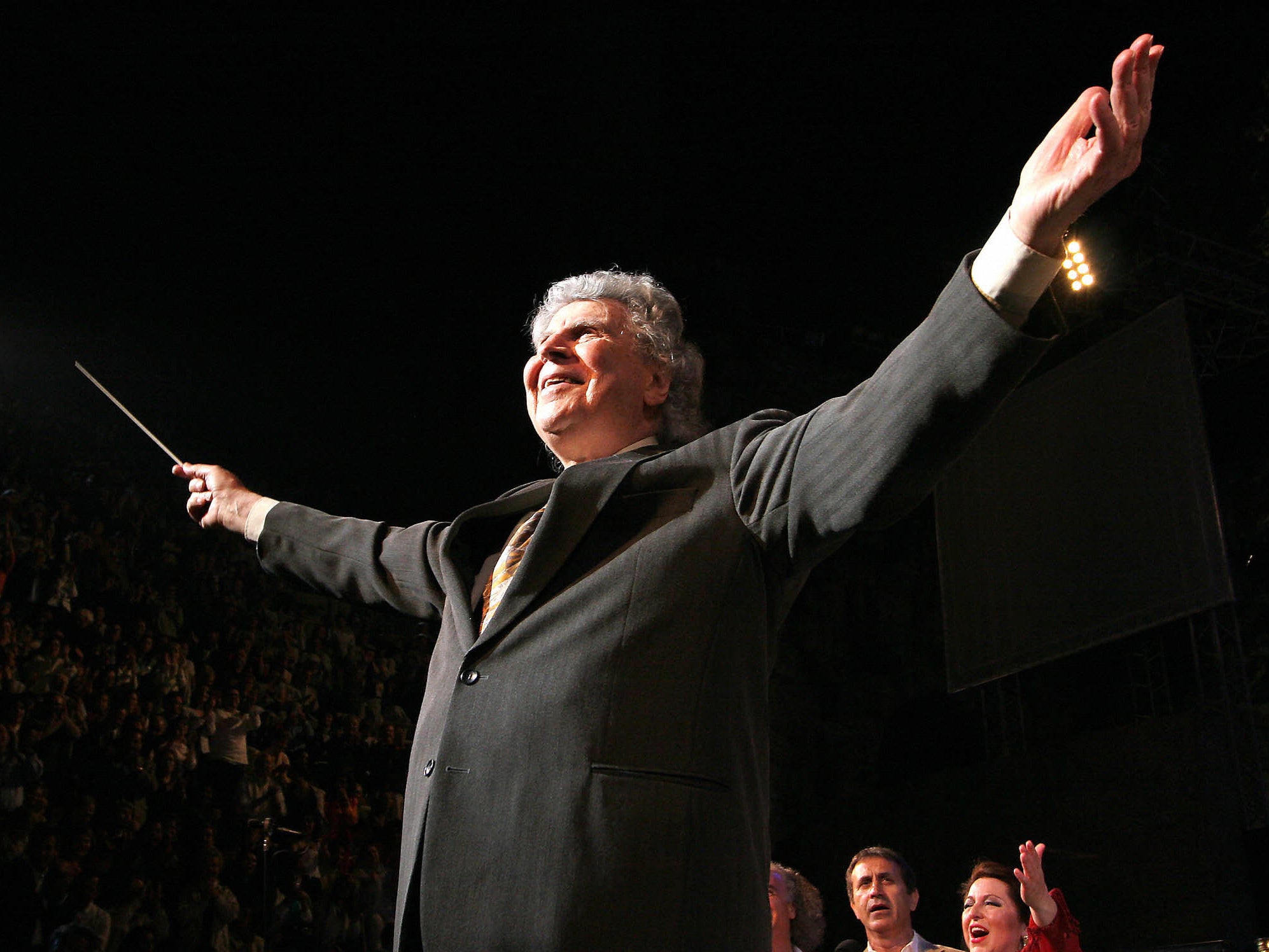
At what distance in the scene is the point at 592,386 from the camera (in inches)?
61.8

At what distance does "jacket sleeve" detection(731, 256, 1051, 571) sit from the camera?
0.97 metres

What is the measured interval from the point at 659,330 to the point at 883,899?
2999mm

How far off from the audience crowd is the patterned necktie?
460 centimetres

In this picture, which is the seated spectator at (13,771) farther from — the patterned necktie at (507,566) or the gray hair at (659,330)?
the patterned necktie at (507,566)

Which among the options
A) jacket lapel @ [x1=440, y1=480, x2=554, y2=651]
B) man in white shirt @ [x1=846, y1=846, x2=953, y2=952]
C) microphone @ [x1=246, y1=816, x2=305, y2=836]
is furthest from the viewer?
microphone @ [x1=246, y1=816, x2=305, y2=836]

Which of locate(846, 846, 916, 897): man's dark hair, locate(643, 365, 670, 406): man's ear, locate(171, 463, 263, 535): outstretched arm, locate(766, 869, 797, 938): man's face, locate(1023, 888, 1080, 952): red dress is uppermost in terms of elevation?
locate(643, 365, 670, 406): man's ear

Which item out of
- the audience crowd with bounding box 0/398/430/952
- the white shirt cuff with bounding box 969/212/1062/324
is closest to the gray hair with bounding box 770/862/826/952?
the audience crowd with bounding box 0/398/430/952

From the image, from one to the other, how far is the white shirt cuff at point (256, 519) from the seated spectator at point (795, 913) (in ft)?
9.81

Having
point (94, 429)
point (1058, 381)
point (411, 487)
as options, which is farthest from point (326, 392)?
point (1058, 381)

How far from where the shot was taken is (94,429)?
8.85 meters

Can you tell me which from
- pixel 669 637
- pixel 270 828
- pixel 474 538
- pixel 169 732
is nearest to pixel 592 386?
pixel 474 538

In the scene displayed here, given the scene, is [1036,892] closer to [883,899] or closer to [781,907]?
[883,899]

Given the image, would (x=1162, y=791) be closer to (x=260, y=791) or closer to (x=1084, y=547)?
(x=1084, y=547)

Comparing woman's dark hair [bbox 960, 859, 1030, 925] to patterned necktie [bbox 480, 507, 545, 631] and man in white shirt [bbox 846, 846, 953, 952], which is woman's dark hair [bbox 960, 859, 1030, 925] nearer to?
man in white shirt [bbox 846, 846, 953, 952]
